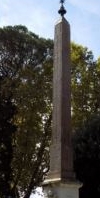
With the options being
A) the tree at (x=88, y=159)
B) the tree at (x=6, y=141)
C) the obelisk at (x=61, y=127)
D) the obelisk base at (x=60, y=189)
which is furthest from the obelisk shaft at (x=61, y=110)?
the tree at (x=6, y=141)

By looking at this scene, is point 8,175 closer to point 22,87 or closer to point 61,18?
point 22,87

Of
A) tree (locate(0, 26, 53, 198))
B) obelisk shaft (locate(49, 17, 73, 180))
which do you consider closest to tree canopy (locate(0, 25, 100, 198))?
tree (locate(0, 26, 53, 198))

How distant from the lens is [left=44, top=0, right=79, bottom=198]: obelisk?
15.3 metres

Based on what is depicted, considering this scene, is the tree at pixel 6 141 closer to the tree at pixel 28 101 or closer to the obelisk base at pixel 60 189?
the tree at pixel 28 101

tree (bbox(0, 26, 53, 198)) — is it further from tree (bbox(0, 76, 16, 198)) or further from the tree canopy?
tree (bbox(0, 76, 16, 198))

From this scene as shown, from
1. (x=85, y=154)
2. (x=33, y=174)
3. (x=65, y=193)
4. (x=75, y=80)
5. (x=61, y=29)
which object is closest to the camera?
(x=65, y=193)

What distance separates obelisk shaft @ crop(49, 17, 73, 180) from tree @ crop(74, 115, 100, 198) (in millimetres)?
5640

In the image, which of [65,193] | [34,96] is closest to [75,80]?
[34,96]

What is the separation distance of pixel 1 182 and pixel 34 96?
22.8 ft

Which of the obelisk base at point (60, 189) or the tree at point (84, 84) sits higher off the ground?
the tree at point (84, 84)

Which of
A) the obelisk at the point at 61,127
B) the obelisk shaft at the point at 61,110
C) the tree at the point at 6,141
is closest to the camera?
the obelisk at the point at 61,127

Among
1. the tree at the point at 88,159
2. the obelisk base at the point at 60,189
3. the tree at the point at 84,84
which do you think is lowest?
the obelisk base at the point at 60,189

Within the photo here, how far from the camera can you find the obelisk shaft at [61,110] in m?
16.0

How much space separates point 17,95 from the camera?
30.5 meters
